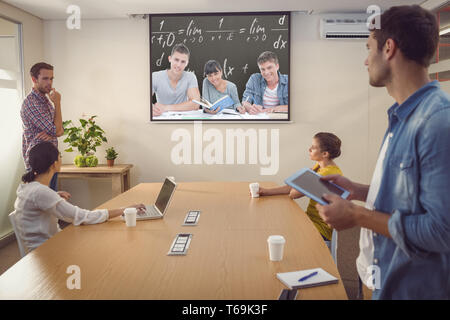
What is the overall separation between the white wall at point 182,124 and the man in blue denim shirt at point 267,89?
6.1 inches

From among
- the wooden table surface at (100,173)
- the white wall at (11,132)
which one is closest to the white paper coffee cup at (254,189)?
the wooden table surface at (100,173)

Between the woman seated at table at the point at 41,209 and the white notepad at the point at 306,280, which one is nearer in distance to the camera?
the white notepad at the point at 306,280

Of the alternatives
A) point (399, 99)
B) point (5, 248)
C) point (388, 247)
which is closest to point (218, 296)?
point (388, 247)

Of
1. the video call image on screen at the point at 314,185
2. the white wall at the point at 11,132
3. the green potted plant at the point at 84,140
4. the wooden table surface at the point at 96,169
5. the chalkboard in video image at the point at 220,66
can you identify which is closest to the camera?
the video call image on screen at the point at 314,185

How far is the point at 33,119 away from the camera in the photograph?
3539mm

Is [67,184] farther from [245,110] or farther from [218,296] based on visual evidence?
[218,296]

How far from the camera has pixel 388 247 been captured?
3.79 feet

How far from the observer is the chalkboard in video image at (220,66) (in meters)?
4.66

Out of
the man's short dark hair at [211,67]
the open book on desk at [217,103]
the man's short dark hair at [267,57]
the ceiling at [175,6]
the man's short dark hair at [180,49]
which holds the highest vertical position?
the ceiling at [175,6]

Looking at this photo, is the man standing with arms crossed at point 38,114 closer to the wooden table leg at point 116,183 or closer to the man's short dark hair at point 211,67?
the wooden table leg at point 116,183

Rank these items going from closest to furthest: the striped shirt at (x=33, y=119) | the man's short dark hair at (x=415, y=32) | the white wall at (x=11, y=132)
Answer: the man's short dark hair at (x=415, y=32), the striped shirt at (x=33, y=119), the white wall at (x=11, y=132)

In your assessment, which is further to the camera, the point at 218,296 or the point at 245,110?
the point at 245,110
